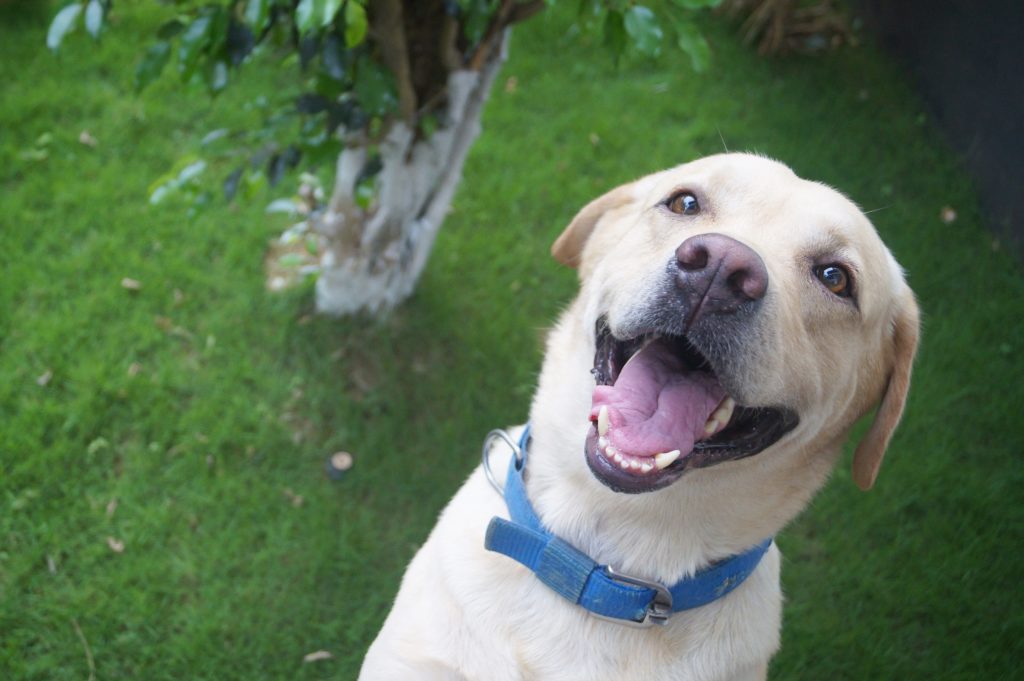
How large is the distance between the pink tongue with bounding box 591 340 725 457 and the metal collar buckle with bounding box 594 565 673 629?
366mm

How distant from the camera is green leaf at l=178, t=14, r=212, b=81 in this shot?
2404mm

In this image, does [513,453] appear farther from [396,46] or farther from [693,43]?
[396,46]

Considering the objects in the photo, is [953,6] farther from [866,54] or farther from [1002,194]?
[1002,194]

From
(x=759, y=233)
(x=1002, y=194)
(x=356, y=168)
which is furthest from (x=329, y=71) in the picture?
(x=1002, y=194)

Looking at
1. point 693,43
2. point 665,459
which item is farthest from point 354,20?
point 665,459

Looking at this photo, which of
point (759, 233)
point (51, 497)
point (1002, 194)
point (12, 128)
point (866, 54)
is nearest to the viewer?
point (759, 233)

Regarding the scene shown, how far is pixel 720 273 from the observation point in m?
1.83

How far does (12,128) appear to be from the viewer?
447 centimetres

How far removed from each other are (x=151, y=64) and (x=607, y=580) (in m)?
2.01

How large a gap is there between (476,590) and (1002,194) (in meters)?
4.53

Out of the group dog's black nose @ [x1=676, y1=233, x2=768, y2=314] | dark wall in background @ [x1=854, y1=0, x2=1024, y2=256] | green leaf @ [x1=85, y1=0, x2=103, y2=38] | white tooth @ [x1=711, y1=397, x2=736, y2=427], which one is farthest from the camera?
dark wall in background @ [x1=854, y1=0, x2=1024, y2=256]

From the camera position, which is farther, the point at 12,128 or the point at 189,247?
the point at 12,128

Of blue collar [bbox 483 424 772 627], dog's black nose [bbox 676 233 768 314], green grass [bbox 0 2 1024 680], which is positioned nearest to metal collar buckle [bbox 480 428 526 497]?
blue collar [bbox 483 424 772 627]

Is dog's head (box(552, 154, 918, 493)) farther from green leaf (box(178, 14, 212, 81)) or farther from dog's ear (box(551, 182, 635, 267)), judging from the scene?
green leaf (box(178, 14, 212, 81))
